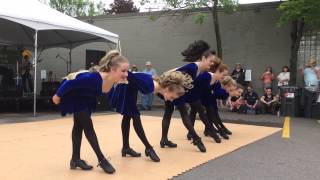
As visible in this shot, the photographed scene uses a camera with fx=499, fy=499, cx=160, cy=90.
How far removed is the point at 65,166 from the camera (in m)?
6.55

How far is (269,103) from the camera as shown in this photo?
17.1m

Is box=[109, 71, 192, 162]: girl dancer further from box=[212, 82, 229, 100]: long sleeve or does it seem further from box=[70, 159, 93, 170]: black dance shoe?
box=[212, 82, 229, 100]: long sleeve

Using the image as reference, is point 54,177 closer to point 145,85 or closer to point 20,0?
point 145,85

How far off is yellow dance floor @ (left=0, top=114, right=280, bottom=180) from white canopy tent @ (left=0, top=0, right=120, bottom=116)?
3457mm

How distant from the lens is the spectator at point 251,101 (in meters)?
17.1

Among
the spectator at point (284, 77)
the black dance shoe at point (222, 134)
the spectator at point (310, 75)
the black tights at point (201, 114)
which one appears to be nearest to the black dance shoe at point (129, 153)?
the black tights at point (201, 114)

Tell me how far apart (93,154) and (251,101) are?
34.7ft

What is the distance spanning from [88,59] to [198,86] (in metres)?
13.5

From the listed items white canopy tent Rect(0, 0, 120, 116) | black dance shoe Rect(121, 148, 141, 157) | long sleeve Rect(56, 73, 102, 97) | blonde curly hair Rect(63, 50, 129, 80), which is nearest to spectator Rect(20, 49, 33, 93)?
white canopy tent Rect(0, 0, 120, 116)

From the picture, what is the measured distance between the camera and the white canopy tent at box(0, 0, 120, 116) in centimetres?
1410

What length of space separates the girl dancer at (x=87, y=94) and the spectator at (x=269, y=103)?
1156 cm

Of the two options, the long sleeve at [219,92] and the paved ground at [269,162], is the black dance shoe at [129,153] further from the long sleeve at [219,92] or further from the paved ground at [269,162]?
the long sleeve at [219,92]

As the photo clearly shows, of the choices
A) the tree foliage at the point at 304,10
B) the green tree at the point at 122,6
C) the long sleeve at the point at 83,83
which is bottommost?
the long sleeve at the point at 83,83

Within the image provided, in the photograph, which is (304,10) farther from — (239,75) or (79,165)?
(79,165)
